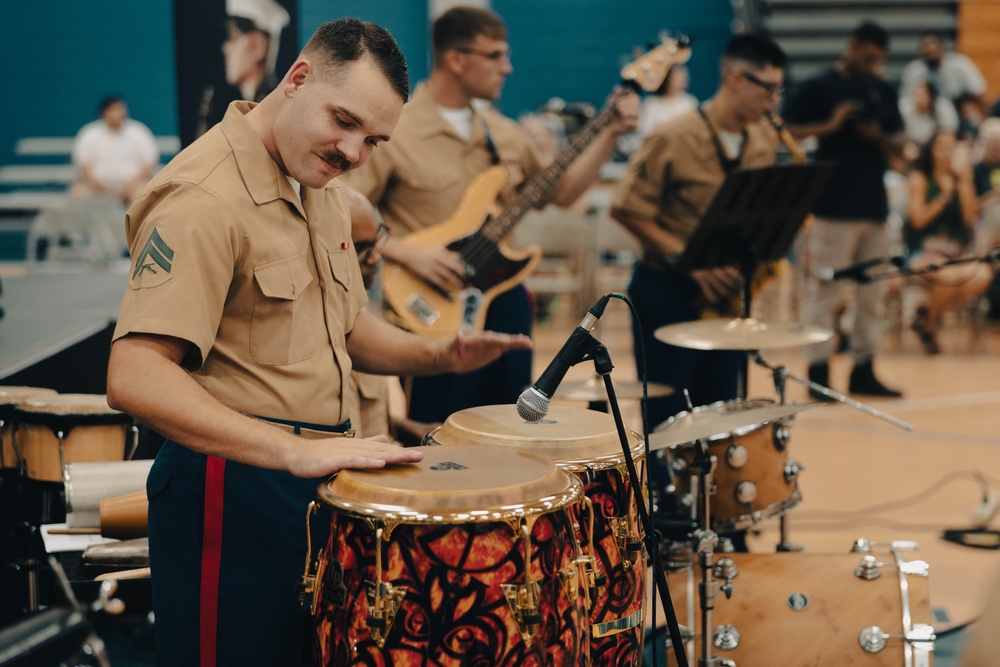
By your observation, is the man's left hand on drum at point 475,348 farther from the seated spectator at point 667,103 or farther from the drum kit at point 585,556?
the seated spectator at point 667,103

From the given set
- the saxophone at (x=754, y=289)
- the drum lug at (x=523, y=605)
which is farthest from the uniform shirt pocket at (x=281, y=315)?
the saxophone at (x=754, y=289)

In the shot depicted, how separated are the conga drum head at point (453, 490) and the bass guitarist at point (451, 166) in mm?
1978

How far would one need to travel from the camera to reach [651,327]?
4.39 meters

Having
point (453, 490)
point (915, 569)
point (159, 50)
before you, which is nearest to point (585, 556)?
point (453, 490)

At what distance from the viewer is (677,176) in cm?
441

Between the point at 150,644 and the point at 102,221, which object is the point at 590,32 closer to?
the point at 102,221

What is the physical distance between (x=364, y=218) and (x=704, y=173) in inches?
71.3

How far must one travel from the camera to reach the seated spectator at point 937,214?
8555mm

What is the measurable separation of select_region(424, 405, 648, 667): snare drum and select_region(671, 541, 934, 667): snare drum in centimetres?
63

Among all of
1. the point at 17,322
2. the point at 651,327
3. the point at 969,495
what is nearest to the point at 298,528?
the point at 651,327

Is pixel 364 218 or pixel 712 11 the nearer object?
pixel 364 218

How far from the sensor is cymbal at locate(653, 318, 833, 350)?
332 cm

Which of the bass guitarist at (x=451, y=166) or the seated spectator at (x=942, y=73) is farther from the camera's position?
the seated spectator at (x=942, y=73)

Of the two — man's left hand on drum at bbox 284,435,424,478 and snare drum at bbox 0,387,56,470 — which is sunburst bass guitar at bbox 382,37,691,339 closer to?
snare drum at bbox 0,387,56,470
